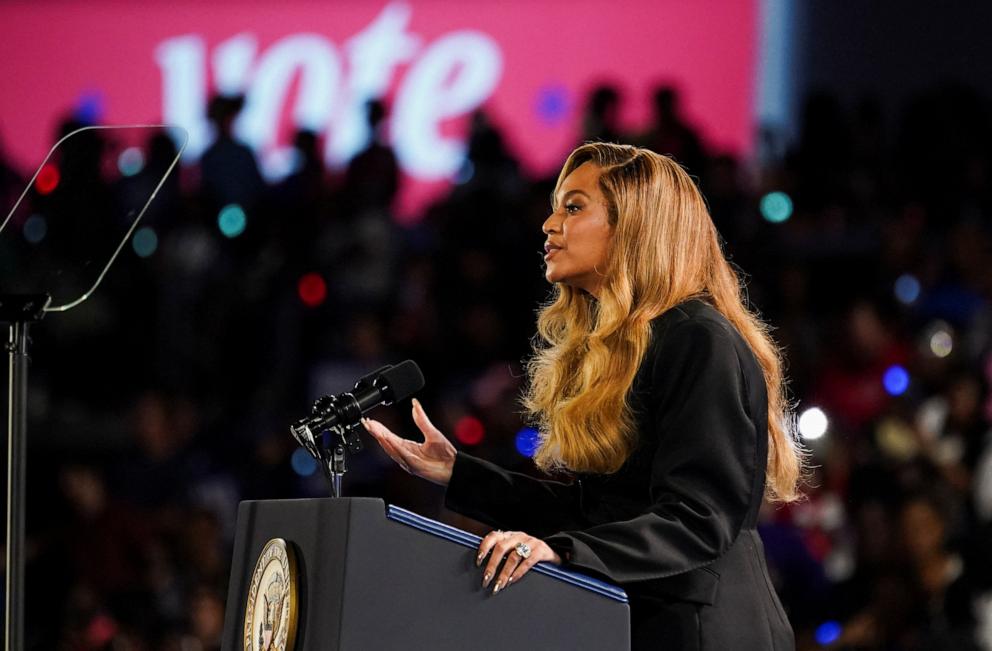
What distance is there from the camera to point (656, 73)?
9039mm

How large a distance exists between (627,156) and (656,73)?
6.32 metres

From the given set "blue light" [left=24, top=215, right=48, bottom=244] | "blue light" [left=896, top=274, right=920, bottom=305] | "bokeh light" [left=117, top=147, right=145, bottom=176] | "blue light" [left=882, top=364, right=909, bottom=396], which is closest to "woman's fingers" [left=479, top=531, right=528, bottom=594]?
"blue light" [left=24, top=215, right=48, bottom=244]

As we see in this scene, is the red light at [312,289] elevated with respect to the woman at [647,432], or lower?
elevated

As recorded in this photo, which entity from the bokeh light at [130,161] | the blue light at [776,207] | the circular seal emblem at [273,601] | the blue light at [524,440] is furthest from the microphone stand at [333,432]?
the blue light at [776,207]

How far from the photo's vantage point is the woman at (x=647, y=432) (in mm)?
2541

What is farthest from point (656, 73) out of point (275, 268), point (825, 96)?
point (275, 268)

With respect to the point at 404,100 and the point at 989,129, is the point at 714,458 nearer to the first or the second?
the point at 989,129

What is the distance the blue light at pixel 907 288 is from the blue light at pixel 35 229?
178 inches

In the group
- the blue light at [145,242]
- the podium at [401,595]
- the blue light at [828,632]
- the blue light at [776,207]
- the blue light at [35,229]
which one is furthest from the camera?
the blue light at [145,242]

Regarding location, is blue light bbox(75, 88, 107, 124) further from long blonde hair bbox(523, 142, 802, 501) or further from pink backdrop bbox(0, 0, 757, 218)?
long blonde hair bbox(523, 142, 802, 501)

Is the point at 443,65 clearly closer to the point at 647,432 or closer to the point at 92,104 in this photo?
the point at 92,104

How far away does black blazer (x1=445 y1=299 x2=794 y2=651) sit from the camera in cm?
251

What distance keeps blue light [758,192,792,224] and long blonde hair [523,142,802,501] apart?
4.64 meters

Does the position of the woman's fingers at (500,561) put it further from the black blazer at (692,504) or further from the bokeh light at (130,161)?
the bokeh light at (130,161)
